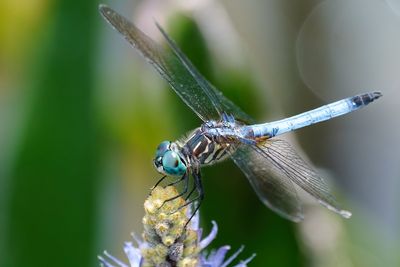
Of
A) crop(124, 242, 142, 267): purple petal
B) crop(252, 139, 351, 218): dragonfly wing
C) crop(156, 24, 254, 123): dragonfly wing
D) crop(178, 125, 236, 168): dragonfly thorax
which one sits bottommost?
crop(252, 139, 351, 218): dragonfly wing

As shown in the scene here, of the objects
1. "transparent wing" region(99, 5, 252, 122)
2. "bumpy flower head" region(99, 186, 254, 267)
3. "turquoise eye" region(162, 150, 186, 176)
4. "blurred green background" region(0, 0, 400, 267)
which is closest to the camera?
"bumpy flower head" region(99, 186, 254, 267)

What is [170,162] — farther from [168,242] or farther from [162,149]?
[168,242]

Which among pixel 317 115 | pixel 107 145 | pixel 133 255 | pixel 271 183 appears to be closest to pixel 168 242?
pixel 133 255

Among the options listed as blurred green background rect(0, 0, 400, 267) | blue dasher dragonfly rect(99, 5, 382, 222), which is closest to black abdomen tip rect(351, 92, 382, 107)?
blue dasher dragonfly rect(99, 5, 382, 222)

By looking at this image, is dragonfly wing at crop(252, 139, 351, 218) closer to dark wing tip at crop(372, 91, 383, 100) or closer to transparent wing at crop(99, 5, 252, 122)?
transparent wing at crop(99, 5, 252, 122)

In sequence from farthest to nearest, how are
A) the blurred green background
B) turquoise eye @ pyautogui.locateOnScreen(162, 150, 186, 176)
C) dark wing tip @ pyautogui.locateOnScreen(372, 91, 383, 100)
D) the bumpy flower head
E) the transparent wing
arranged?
the blurred green background → dark wing tip @ pyautogui.locateOnScreen(372, 91, 383, 100) → the transparent wing → turquoise eye @ pyautogui.locateOnScreen(162, 150, 186, 176) → the bumpy flower head

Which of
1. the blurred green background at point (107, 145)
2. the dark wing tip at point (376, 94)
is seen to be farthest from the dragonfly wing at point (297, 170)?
the blurred green background at point (107, 145)

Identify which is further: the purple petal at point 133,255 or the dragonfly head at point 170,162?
the dragonfly head at point 170,162

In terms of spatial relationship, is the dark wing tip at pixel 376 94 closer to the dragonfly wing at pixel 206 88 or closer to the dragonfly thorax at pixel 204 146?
the dragonfly wing at pixel 206 88
